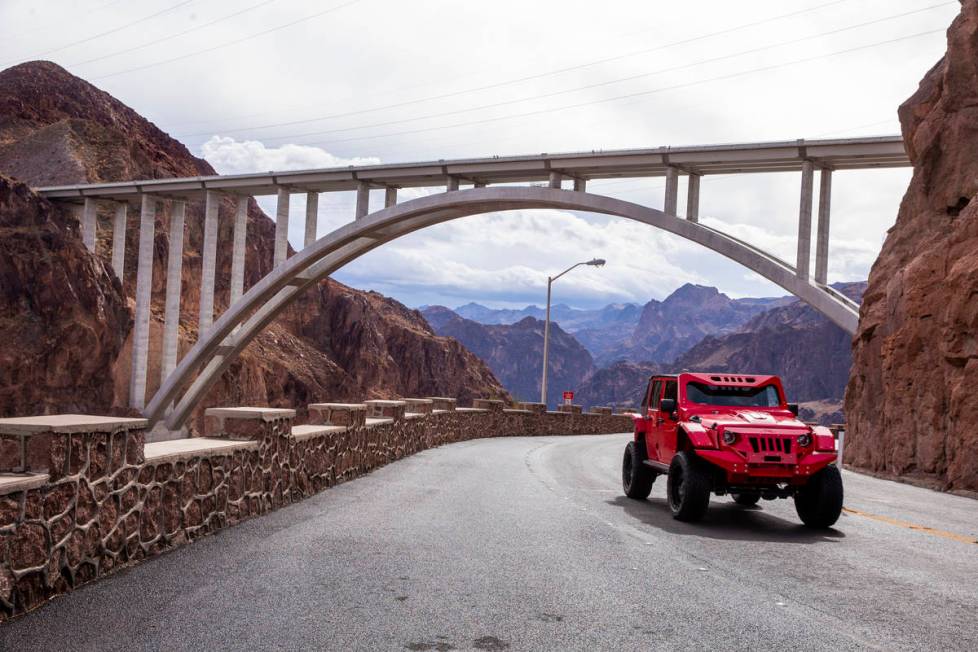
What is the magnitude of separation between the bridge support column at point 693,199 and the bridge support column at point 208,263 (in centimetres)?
1791

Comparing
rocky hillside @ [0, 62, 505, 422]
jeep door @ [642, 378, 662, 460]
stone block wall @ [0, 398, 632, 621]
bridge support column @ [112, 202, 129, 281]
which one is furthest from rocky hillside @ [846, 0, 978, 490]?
rocky hillside @ [0, 62, 505, 422]

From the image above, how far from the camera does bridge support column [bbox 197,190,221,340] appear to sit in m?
33.0

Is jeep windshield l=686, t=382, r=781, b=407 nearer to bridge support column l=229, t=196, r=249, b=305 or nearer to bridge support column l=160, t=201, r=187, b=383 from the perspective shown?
bridge support column l=229, t=196, r=249, b=305

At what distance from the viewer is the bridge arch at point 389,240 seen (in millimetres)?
23391

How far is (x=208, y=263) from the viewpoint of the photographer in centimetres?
3294

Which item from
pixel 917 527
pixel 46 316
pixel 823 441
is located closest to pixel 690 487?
pixel 823 441

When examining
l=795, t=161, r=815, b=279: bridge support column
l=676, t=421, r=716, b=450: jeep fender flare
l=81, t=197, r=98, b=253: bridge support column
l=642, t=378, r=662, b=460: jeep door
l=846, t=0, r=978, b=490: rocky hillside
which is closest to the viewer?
l=676, t=421, r=716, b=450: jeep fender flare

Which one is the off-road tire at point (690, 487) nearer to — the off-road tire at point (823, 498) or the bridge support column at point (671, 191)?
the off-road tire at point (823, 498)

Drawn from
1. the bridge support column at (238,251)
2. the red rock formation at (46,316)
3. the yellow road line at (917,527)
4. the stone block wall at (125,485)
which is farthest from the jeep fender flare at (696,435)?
the red rock formation at (46,316)

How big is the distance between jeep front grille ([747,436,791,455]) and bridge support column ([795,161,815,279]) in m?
14.7

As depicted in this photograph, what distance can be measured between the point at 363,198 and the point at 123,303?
53.1 ft

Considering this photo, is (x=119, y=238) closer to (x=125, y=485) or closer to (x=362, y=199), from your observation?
(x=362, y=199)

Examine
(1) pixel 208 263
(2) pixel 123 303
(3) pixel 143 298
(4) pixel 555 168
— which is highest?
(4) pixel 555 168

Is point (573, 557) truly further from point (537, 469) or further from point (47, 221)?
point (47, 221)
